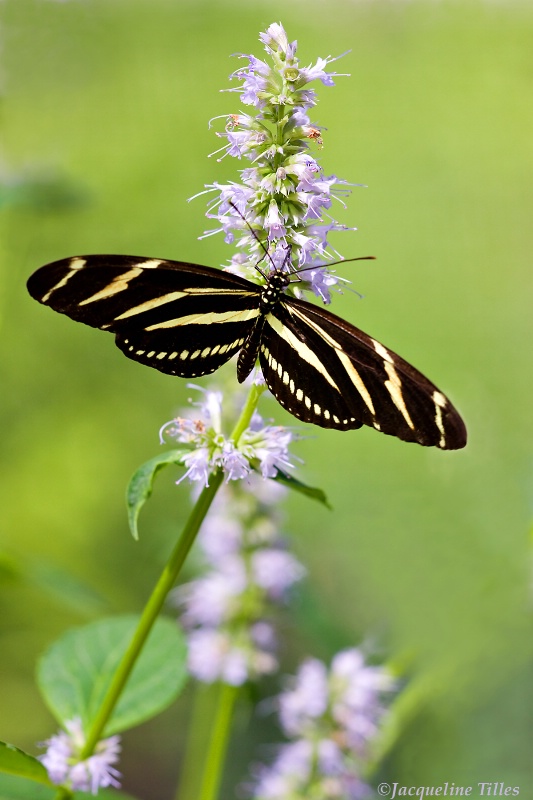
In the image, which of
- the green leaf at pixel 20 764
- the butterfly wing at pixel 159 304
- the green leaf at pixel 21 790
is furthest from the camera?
the green leaf at pixel 21 790

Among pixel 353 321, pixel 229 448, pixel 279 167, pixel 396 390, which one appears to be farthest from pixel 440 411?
pixel 353 321

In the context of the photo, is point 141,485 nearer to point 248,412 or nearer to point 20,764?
point 248,412

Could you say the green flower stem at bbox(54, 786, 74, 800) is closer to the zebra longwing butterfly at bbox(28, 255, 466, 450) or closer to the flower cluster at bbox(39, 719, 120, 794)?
the flower cluster at bbox(39, 719, 120, 794)

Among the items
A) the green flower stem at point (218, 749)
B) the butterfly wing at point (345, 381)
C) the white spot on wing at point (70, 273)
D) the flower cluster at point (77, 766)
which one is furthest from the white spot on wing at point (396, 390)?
the green flower stem at point (218, 749)

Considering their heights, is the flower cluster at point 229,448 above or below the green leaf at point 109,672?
above

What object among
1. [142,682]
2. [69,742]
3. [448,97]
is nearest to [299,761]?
[142,682]

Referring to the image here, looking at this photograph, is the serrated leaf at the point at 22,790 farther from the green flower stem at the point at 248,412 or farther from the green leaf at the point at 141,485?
the green flower stem at the point at 248,412
